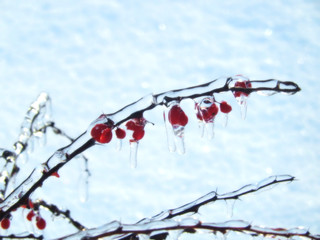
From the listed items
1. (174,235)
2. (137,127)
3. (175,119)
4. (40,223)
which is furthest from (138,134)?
(40,223)

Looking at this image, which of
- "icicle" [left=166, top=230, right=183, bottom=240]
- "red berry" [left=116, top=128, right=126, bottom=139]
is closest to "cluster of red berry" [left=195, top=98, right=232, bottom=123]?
"red berry" [left=116, top=128, right=126, bottom=139]

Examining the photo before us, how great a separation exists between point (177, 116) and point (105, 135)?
0.51 metres

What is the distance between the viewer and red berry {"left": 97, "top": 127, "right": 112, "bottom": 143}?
194 centimetres

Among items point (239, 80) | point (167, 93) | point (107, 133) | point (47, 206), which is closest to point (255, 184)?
point (239, 80)

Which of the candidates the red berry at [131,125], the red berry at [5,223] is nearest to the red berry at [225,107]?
the red berry at [131,125]

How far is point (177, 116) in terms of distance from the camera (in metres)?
2.19

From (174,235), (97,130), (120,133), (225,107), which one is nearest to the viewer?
(174,235)

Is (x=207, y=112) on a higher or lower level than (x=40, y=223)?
higher

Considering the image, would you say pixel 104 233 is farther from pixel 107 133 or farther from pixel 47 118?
pixel 47 118

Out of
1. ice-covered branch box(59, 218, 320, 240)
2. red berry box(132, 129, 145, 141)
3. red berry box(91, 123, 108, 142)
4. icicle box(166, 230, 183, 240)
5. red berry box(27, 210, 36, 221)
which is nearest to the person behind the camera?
ice-covered branch box(59, 218, 320, 240)

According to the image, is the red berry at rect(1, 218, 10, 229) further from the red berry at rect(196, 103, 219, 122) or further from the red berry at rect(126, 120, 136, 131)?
the red berry at rect(196, 103, 219, 122)

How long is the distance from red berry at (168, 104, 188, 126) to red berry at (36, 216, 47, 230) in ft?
6.02

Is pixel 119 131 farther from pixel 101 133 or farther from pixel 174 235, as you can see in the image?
pixel 174 235

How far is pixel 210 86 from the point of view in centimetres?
196
